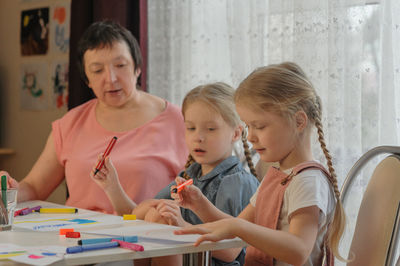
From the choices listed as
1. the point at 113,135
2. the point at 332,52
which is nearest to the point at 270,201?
the point at 332,52

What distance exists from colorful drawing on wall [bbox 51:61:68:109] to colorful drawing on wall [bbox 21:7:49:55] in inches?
6.3

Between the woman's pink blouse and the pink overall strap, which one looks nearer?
the pink overall strap

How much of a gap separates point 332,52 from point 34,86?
2286 millimetres

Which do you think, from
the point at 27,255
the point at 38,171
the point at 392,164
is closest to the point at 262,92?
the point at 392,164

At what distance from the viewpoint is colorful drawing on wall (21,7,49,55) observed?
3.69 metres

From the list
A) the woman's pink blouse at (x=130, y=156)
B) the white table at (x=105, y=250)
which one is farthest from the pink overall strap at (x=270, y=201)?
the woman's pink blouse at (x=130, y=156)

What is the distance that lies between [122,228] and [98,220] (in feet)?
0.56

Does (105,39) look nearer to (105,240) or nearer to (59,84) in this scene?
(105,240)

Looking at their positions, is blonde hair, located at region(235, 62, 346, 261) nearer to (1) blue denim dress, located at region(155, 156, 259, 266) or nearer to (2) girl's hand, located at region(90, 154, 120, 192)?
(1) blue denim dress, located at region(155, 156, 259, 266)

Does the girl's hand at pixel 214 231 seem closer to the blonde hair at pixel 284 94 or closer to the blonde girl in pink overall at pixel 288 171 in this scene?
the blonde girl in pink overall at pixel 288 171

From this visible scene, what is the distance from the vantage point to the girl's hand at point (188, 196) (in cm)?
154

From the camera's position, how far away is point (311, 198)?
139 centimetres

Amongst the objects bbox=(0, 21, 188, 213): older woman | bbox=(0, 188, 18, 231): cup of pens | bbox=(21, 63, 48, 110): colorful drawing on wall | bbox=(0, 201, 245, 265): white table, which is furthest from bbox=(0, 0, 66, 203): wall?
bbox=(0, 201, 245, 265): white table

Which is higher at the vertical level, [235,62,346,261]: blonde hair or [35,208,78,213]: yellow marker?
[235,62,346,261]: blonde hair
